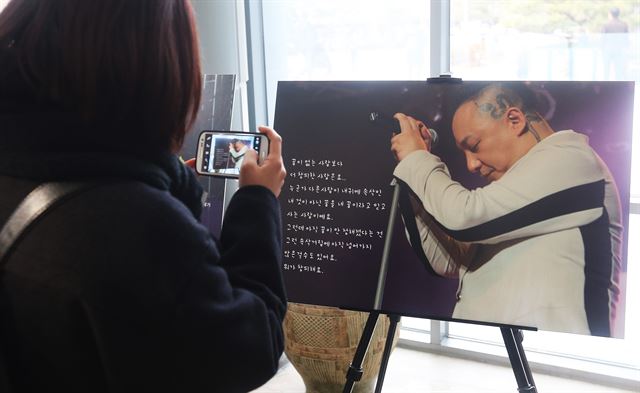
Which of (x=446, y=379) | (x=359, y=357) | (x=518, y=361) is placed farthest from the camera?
(x=446, y=379)

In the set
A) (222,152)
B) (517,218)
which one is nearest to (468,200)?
(517,218)

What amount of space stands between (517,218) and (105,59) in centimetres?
109

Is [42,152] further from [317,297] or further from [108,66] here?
[317,297]

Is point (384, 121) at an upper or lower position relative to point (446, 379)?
upper

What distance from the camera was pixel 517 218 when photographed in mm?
1640

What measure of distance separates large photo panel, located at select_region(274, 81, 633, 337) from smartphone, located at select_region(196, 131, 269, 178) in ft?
1.40

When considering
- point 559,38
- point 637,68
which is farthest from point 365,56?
point 637,68

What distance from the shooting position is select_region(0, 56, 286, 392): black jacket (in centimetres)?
84

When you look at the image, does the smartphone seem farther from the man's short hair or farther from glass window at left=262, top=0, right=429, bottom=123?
glass window at left=262, top=0, right=429, bottom=123

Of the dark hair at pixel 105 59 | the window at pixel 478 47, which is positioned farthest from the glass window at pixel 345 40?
the dark hair at pixel 105 59

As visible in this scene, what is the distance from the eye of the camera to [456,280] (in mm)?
1695

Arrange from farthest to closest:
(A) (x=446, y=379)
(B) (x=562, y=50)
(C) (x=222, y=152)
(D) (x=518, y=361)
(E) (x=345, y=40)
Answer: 1. (E) (x=345, y=40)
2. (A) (x=446, y=379)
3. (B) (x=562, y=50)
4. (D) (x=518, y=361)
5. (C) (x=222, y=152)

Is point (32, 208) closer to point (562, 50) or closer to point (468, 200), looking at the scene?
point (468, 200)

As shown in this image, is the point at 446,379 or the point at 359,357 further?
the point at 446,379
